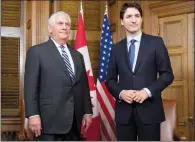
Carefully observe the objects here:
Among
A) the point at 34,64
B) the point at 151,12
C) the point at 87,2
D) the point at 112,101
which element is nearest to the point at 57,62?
the point at 34,64

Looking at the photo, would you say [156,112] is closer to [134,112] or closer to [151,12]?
[134,112]

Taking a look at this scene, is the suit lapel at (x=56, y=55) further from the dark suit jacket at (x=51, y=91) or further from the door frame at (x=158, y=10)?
the door frame at (x=158, y=10)

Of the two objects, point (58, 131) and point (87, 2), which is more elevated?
point (87, 2)

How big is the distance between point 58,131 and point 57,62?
49cm

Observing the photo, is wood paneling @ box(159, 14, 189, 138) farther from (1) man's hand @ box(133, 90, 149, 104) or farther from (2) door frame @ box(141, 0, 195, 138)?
(1) man's hand @ box(133, 90, 149, 104)

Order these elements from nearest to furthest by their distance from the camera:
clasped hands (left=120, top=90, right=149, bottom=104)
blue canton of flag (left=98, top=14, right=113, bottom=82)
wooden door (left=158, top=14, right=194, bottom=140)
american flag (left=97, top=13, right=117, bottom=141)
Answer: clasped hands (left=120, top=90, right=149, bottom=104), american flag (left=97, top=13, right=117, bottom=141), blue canton of flag (left=98, top=14, right=113, bottom=82), wooden door (left=158, top=14, right=194, bottom=140)

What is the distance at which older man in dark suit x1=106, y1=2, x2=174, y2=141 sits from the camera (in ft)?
7.79

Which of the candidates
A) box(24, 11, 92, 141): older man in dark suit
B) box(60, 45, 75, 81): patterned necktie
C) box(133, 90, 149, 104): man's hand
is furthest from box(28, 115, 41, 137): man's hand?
box(133, 90, 149, 104): man's hand

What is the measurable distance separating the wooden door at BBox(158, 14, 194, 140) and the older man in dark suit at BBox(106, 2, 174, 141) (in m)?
2.40

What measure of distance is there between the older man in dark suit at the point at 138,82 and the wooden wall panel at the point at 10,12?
3.58 metres

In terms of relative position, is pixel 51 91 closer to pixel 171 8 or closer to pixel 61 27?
pixel 61 27

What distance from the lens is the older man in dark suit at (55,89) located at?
256 cm

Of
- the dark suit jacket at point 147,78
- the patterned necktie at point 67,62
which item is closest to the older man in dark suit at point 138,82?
the dark suit jacket at point 147,78

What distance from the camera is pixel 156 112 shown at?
7.97ft
